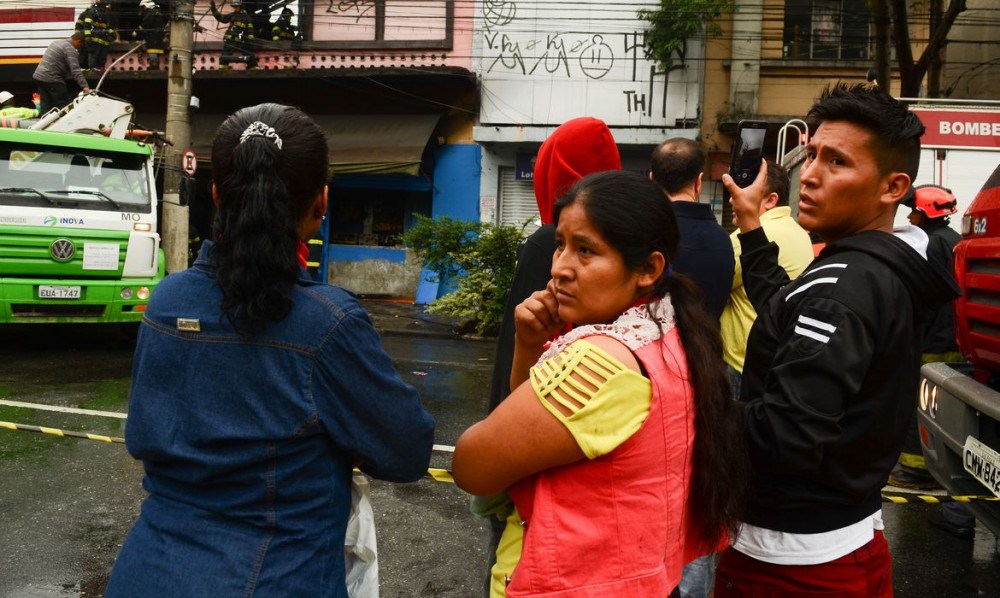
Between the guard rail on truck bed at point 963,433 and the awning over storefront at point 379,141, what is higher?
the awning over storefront at point 379,141

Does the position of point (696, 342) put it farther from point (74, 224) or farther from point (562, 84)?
point (562, 84)

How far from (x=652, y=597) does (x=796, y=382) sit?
1.72ft

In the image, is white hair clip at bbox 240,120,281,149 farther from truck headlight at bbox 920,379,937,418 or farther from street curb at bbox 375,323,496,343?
street curb at bbox 375,323,496,343

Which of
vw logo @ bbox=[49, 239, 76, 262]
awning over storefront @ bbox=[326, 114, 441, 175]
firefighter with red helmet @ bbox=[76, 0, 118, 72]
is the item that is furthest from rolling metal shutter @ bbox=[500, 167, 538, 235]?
vw logo @ bbox=[49, 239, 76, 262]

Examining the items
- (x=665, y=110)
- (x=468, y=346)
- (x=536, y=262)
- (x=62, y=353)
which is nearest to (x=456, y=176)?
(x=665, y=110)

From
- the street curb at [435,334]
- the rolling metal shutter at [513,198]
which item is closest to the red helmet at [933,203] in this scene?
the street curb at [435,334]

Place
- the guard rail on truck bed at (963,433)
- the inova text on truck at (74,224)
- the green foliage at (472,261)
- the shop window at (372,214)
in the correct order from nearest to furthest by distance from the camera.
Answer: the guard rail on truck bed at (963,433) → the inova text on truck at (74,224) → the green foliage at (472,261) → the shop window at (372,214)

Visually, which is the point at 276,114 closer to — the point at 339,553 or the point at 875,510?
→ the point at 339,553

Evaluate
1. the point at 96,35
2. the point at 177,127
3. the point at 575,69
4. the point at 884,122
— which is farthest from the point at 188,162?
the point at 884,122

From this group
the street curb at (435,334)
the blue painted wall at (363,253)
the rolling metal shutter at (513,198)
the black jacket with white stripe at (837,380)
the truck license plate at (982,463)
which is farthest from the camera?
the blue painted wall at (363,253)

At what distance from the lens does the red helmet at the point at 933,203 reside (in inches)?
210

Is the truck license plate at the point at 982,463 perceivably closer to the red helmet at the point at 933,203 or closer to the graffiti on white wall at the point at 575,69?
the red helmet at the point at 933,203

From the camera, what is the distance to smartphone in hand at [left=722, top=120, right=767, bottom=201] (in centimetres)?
271

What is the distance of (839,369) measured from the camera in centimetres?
167
